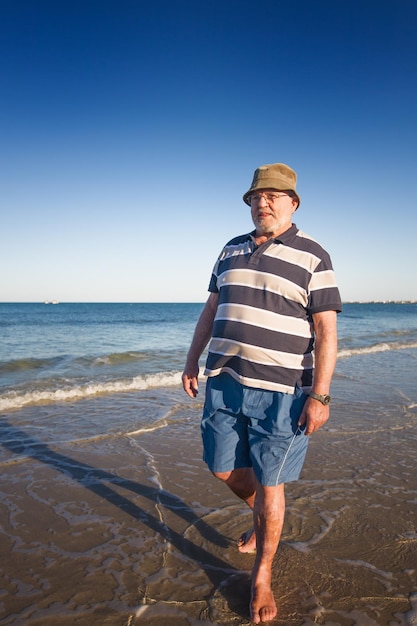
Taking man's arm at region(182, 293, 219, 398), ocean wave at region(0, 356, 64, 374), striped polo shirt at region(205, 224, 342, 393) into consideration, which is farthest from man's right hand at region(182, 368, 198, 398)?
ocean wave at region(0, 356, 64, 374)

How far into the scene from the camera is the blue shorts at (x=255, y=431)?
7.56 feet

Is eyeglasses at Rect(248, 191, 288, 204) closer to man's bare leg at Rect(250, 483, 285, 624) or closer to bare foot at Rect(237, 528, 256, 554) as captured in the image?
man's bare leg at Rect(250, 483, 285, 624)

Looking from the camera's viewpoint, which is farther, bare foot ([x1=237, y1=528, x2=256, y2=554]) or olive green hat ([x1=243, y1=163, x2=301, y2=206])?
bare foot ([x1=237, y1=528, x2=256, y2=554])

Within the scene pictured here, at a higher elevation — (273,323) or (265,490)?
(273,323)

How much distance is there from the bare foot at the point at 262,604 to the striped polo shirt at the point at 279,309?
3.81 feet

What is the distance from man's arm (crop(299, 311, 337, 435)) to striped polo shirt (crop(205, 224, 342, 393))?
0.07 metres

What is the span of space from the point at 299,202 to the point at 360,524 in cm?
265

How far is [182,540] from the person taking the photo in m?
3.10

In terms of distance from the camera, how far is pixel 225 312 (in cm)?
255

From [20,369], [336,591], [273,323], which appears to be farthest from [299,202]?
[20,369]

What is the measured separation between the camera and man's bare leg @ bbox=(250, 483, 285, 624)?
2.29m

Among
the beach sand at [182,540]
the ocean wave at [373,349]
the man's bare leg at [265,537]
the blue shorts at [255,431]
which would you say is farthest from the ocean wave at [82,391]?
the ocean wave at [373,349]

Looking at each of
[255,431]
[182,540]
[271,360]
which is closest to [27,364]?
[182,540]

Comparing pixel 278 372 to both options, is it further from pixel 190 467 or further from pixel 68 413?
pixel 68 413
